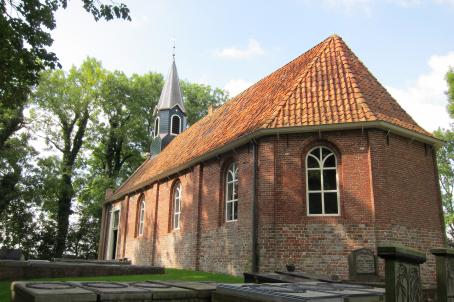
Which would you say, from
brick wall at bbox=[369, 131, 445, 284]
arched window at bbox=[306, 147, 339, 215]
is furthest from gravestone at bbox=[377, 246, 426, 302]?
arched window at bbox=[306, 147, 339, 215]

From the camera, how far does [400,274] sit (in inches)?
179

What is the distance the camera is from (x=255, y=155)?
14625 mm

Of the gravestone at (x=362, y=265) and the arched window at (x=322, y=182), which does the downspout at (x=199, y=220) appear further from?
the gravestone at (x=362, y=265)

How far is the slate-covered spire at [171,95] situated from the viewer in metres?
33.3

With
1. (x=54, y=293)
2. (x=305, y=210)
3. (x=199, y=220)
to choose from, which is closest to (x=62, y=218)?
(x=199, y=220)

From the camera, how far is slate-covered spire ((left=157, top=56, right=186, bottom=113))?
33312 millimetres

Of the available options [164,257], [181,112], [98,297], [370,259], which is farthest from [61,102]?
[98,297]

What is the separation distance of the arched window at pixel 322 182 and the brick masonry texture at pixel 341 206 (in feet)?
0.71

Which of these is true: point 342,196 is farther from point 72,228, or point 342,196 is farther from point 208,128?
point 72,228

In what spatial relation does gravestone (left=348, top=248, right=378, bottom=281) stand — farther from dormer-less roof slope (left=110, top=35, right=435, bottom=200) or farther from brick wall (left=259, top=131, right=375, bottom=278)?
dormer-less roof slope (left=110, top=35, right=435, bottom=200)

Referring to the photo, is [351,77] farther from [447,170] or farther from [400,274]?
[447,170]

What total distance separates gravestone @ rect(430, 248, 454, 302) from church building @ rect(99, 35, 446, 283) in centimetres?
526

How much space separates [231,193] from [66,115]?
2254 centimetres

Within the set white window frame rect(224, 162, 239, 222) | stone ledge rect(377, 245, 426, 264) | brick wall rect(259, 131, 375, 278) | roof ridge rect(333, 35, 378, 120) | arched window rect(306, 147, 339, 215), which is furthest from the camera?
white window frame rect(224, 162, 239, 222)
